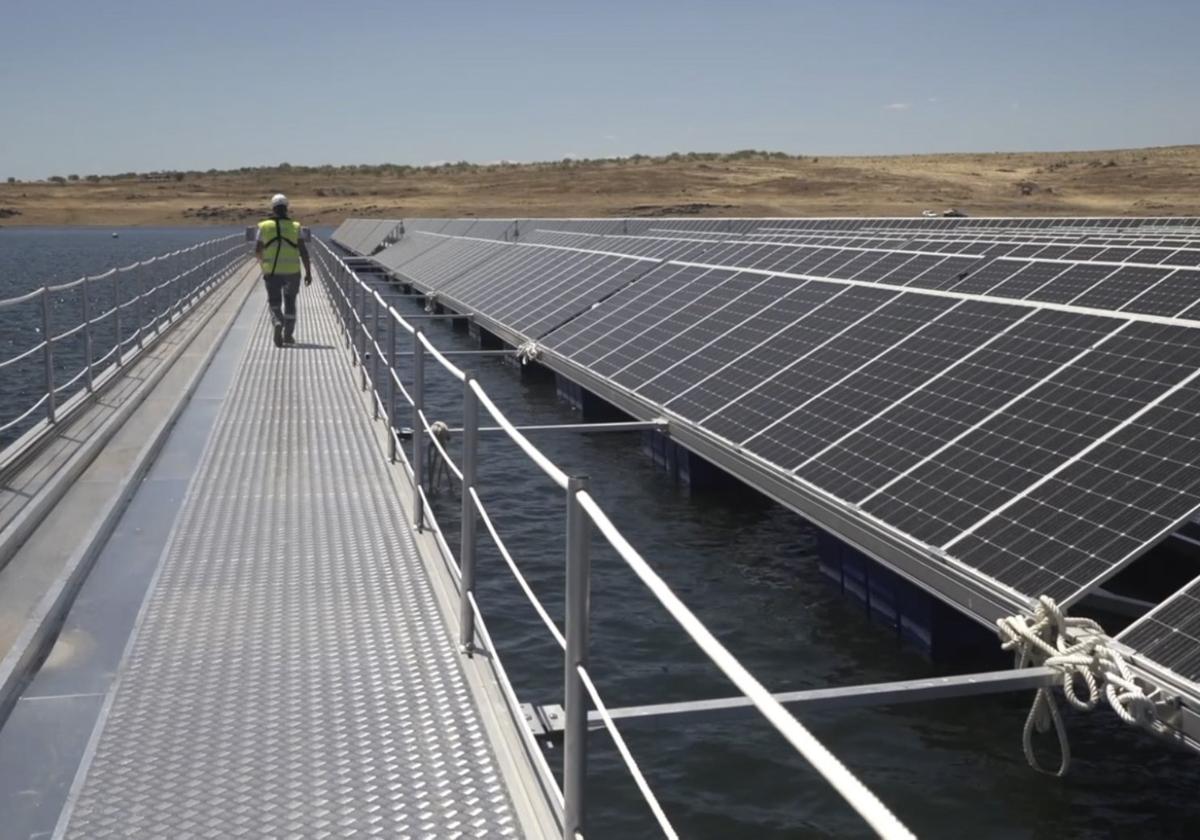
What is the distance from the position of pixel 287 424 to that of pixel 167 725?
23.1 ft

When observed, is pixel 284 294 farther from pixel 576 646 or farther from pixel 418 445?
pixel 576 646

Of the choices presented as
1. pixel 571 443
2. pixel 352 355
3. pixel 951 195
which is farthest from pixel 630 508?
pixel 951 195

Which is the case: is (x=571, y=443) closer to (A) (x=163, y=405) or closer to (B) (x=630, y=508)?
(B) (x=630, y=508)

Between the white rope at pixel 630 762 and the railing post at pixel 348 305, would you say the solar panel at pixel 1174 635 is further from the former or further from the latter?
the railing post at pixel 348 305

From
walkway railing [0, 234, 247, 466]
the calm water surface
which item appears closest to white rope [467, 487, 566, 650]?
the calm water surface

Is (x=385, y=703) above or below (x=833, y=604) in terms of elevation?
above

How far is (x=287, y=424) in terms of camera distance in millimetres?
12273

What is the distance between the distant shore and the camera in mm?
99938

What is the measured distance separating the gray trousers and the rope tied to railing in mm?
13253

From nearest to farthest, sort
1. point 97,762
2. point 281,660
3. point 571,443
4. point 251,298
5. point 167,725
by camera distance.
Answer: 1. point 97,762
2. point 167,725
3. point 281,660
4. point 571,443
5. point 251,298

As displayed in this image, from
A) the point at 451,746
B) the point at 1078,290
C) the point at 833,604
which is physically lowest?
the point at 833,604

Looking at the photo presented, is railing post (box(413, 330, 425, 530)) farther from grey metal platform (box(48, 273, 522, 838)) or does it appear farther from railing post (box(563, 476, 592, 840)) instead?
railing post (box(563, 476, 592, 840))

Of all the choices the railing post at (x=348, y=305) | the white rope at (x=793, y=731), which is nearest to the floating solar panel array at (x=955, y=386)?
the railing post at (x=348, y=305)

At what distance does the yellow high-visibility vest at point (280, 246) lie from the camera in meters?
17.9
